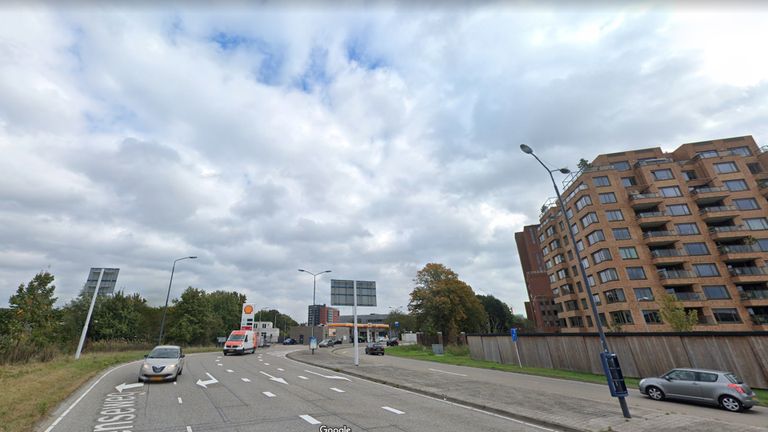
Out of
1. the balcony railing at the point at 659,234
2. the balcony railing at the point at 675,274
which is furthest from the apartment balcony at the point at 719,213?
the balcony railing at the point at 675,274

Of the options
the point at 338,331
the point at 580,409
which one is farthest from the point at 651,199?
the point at 338,331

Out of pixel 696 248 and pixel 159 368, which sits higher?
pixel 696 248

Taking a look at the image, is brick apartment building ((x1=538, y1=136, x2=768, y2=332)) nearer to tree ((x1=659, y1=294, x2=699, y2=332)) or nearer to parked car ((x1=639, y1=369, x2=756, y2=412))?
tree ((x1=659, y1=294, x2=699, y2=332))

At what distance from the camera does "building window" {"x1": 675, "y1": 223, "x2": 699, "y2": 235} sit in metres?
47.4

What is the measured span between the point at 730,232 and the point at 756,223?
434cm

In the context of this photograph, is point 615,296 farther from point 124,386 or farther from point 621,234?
point 124,386

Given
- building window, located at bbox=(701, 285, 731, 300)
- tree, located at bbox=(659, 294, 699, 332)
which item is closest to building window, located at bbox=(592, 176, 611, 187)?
building window, located at bbox=(701, 285, 731, 300)

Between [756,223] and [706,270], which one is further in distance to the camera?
[756,223]

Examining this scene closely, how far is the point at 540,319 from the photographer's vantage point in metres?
80.6

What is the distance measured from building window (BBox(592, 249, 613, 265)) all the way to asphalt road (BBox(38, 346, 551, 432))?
4589 centimetres

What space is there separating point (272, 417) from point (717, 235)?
61.0 meters

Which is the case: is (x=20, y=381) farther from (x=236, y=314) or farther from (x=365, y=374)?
(x=236, y=314)

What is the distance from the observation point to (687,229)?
157ft

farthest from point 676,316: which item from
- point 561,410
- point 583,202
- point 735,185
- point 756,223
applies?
point 735,185
